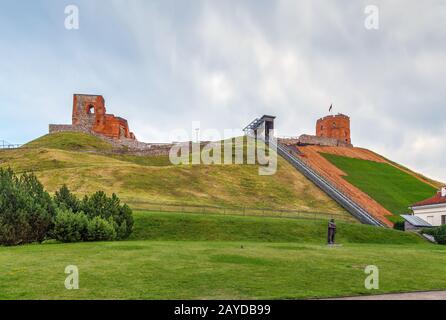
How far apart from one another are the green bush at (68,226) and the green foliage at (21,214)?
73cm

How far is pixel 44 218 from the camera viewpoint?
26.3 metres

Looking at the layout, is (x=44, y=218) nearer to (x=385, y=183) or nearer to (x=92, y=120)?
(x=385, y=183)

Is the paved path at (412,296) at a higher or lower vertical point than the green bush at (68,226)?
lower

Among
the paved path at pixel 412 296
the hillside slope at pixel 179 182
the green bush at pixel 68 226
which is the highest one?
the hillside slope at pixel 179 182

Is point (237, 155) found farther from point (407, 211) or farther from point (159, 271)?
point (159, 271)

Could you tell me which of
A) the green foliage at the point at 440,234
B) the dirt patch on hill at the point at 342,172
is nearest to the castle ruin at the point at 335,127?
the dirt patch on hill at the point at 342,172

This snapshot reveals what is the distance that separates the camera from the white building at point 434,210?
49.2 m

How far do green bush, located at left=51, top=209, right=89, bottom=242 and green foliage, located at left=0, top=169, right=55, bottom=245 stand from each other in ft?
2.41

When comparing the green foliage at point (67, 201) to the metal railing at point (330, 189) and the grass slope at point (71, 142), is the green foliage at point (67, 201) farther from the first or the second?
the grass slope at point (71, 142)

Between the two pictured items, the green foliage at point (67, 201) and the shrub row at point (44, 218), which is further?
the green foliage at point (67, 201)

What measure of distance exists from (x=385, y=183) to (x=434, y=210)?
2749cm

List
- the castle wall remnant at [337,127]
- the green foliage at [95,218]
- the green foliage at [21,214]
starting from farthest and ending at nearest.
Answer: the castle wall remnant at [337,127] → the green foliage at [95,218] → the green foliage at [21,214]
